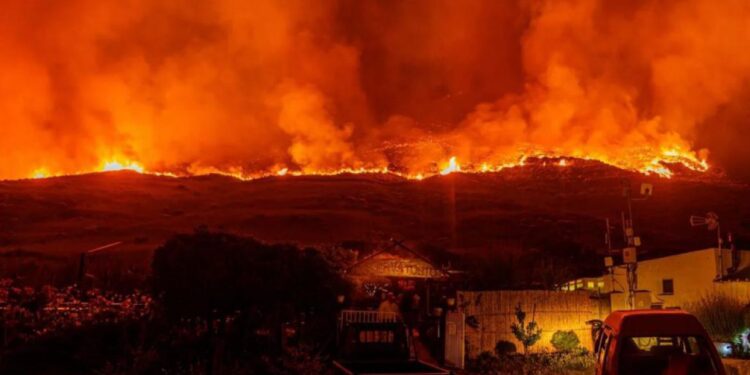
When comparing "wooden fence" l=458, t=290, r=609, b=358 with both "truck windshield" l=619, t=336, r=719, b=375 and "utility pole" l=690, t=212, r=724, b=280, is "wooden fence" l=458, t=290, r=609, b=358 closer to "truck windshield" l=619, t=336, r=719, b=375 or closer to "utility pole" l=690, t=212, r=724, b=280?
"utility pole" l=690, t=212, r=724, b=280

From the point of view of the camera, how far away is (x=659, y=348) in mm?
8508

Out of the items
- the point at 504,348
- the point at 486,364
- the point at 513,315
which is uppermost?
the point at 513,315

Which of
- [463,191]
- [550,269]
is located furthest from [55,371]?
[463,191]

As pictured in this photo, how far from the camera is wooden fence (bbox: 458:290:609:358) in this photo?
59.5 feet

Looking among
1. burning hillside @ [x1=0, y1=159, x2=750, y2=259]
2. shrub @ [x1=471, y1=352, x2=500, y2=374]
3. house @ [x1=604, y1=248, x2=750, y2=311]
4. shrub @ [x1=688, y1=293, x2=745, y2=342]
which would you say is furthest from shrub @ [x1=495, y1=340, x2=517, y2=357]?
burning hillside @ [x1=0, y1=159, x2=750, y2=259]

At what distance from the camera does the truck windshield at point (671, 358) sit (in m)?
7.67

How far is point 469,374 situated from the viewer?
645 inches

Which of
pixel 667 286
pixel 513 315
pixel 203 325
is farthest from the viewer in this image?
pixel 667 286

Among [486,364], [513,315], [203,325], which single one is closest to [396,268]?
[513,315]

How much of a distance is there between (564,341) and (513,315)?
149 cm

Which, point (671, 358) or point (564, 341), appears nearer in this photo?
point (671, 358)

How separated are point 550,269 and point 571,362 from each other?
655cm

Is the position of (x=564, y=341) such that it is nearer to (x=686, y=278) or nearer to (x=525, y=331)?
(x=525, y=331)

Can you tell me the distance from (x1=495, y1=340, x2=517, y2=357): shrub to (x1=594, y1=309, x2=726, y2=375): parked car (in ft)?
31.6
